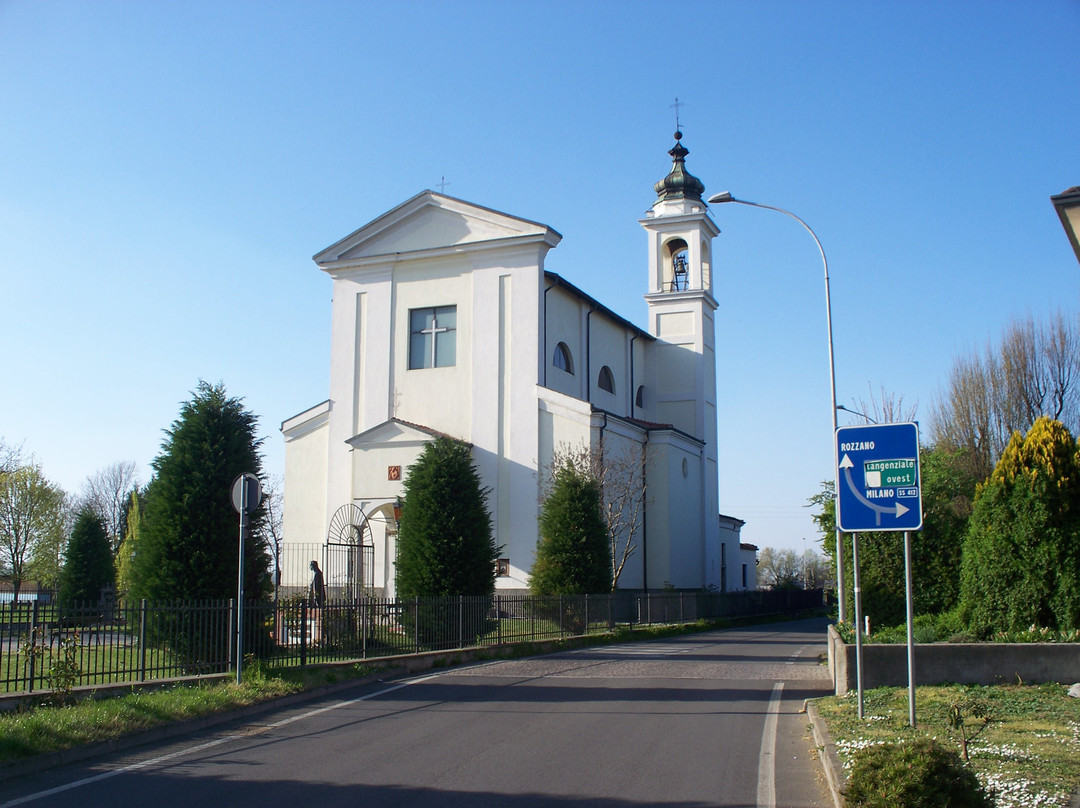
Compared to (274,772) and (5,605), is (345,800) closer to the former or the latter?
(274,772)

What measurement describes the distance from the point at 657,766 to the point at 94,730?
571 centimetres

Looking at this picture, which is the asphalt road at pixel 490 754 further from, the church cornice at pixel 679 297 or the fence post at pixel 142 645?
the church cornice at pixel 679 297

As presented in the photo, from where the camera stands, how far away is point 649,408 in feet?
144

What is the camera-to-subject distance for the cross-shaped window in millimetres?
35031

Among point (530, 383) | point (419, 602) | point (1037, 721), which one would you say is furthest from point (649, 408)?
point (1037, 721)

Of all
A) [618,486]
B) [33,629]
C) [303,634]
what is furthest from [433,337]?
[33,629]

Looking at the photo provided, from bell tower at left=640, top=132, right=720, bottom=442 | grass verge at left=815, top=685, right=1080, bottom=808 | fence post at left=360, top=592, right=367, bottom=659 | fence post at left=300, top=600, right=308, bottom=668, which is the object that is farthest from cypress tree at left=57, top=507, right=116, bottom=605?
grass verge at left=815, top=685, right=1080, bottom=808

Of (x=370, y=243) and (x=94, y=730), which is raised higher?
(x=370, y=243)

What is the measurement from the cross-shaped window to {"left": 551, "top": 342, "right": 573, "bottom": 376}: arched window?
3.92 m

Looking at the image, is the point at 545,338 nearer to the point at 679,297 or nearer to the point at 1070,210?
the point at 679,297

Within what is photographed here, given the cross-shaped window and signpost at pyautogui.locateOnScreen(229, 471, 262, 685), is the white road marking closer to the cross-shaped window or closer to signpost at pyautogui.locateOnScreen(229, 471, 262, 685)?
signpost at pyautogui.locateOnScreen(229, 471, 262, 685)

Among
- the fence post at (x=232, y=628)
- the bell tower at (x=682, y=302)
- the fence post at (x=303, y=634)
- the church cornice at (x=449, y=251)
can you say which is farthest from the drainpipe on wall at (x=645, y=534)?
the fence post at (x=232, y=628)

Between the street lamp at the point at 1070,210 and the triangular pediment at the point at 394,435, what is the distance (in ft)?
84.4

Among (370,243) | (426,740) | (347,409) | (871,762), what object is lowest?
(426,740)
